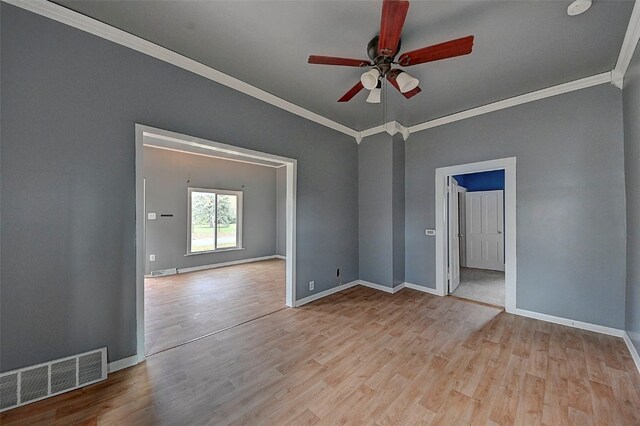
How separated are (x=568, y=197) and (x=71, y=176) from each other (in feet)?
16.7

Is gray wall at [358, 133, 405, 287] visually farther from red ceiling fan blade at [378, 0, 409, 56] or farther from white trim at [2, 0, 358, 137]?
red ceiling fan blade at [378, 0, 409, 56]

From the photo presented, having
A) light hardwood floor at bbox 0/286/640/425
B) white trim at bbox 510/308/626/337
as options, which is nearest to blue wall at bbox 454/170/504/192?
white trim at bbox 510/308/626/337

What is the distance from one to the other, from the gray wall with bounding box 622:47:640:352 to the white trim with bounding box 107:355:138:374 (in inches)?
175

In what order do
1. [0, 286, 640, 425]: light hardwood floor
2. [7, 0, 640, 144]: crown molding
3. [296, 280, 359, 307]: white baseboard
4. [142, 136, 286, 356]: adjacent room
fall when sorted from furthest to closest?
1. [296, 280, 359, 307]: white baseboard
2. [142, 136, 286, 356]: adjacent room
3. [7, 0, 640, 144]: crown molding
4. [0, 286, 640, 425]: light hardwood floor

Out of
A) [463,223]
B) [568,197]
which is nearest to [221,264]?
[463,223]

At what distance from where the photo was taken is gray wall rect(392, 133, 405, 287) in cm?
414

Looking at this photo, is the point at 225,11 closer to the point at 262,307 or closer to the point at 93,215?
the point at 93,215

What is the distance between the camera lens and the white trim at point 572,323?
2.60 m

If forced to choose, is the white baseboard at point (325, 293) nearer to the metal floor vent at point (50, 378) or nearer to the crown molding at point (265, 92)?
the metal floor vent at point (50, 378)

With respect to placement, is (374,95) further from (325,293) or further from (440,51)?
(325,293)

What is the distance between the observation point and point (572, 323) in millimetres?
2830

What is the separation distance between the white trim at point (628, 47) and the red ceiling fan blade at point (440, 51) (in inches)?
53.2

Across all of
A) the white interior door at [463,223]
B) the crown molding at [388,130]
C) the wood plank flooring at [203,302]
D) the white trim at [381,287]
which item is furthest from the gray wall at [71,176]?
the white interior door at [463,223]

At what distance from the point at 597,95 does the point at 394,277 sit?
11.2 feet
